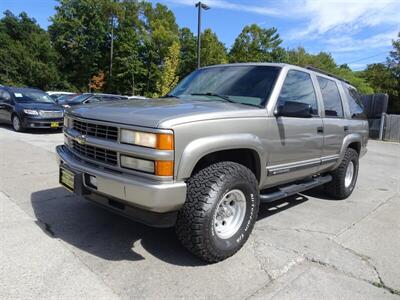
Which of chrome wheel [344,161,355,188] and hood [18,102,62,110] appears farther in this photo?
hood [18,102,62,110]

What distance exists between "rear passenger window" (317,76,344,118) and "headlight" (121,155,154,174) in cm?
303

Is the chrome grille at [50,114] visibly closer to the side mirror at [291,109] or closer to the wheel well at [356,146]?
the wheel well at [356,146]

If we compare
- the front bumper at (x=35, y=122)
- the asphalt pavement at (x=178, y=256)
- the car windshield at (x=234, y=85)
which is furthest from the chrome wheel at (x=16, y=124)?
the car windshield at (x=234, y=85)

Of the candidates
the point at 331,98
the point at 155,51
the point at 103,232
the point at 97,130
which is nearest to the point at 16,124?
the point at 103,232

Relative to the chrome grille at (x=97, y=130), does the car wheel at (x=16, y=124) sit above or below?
below

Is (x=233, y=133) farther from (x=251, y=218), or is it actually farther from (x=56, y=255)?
(x=56, y=255)

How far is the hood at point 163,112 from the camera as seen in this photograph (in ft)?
9.60

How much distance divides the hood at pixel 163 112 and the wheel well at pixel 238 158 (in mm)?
391

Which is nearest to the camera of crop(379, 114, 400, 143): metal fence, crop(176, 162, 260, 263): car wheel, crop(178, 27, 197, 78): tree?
crop(176, 162, 260, 263): car wheel

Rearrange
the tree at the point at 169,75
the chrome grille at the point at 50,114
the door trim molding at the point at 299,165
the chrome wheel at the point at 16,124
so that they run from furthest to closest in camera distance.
→ 1. the tree at the point at 169,75
2. the chrome wheel at the point at 16,124
3. the chrome grille at the point at 50,114
4. the door trim molding at the point at 299,165

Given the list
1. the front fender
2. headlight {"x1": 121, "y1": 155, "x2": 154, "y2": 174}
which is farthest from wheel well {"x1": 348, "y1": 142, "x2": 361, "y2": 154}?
headlight {"x1": 121, "y1": 155, "x2": 154, "y2": 174}

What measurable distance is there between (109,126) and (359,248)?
2936 millimetres

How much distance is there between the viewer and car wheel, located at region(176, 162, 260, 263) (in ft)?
10.0

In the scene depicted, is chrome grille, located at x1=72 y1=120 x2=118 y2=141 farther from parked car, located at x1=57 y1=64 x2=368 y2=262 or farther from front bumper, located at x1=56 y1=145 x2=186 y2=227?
front bumper, located at x1=56 y1=145 x2=186 y2=227
